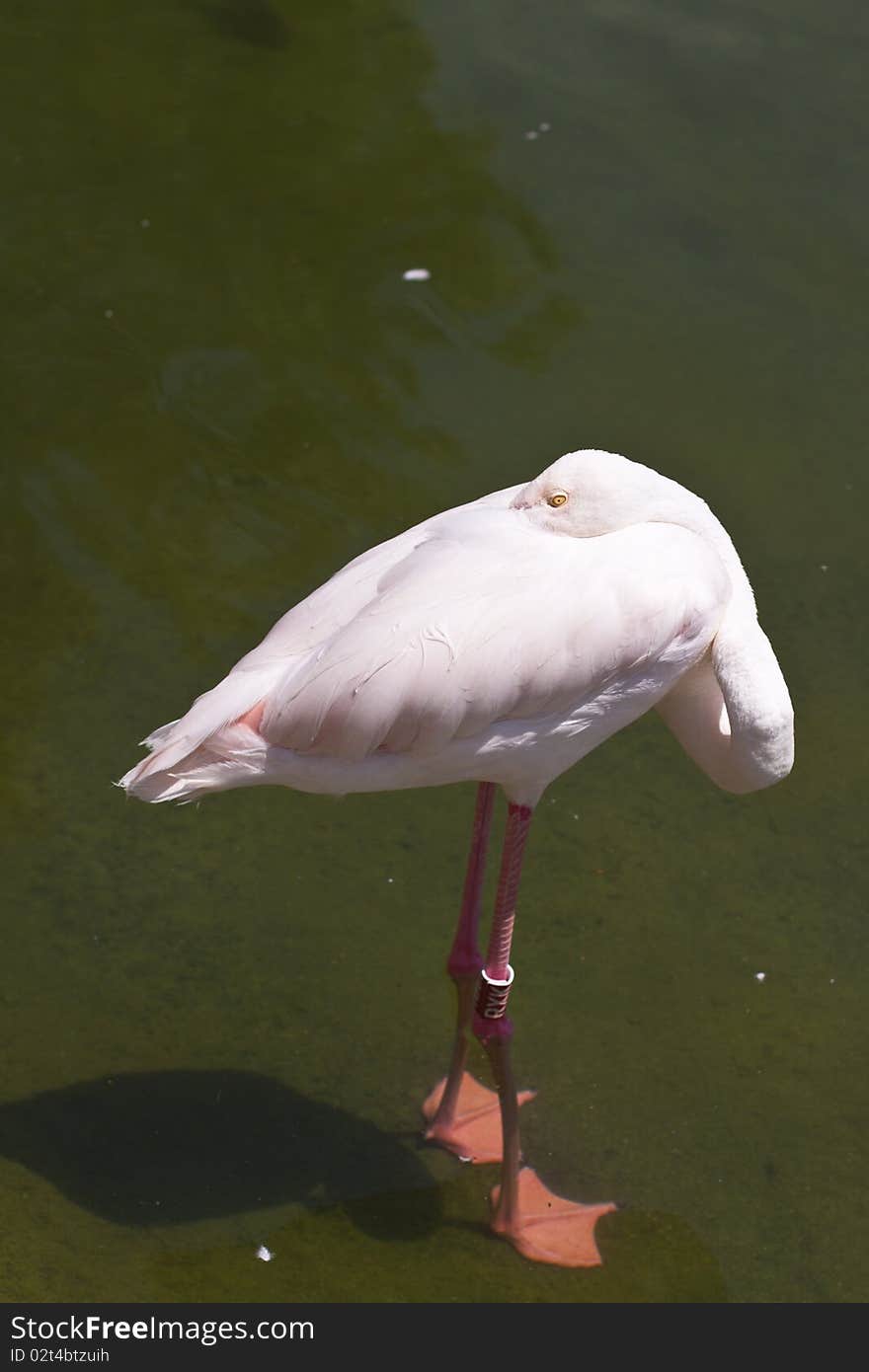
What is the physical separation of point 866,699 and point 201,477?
2.29m

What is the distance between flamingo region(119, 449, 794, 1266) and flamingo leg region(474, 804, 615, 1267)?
312mm

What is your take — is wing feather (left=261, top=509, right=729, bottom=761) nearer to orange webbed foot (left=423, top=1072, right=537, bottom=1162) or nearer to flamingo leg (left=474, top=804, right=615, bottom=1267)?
flamingo leg (left=474, top=804, right=615, bottom=1267)

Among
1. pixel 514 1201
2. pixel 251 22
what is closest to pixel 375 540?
pixel 514 1201

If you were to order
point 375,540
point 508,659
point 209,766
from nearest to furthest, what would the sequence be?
point 508,659, point 209,766, point 375,540

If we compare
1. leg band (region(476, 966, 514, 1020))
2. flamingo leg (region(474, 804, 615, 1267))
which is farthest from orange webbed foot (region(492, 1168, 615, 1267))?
leg band (region(476, 966, 514, 1020))

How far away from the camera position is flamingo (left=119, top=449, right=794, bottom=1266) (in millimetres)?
3555

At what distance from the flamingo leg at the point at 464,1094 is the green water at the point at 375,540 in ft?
0.26

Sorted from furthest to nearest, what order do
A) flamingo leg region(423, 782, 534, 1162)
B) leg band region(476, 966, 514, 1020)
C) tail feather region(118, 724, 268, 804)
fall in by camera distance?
flamingo leg region(423, 782, 534, 1162) → leg band region(476, 966, 514, 1020) → tail feather region(118, 724, 268, 804)

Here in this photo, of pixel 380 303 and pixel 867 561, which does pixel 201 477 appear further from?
pixel 867 561

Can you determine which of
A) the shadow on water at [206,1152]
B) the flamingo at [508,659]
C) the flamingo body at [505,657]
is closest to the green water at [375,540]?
the shadow on water at [206,1152]

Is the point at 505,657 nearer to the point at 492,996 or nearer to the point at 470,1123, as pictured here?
the point at 492,996

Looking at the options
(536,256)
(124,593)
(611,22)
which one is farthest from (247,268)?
(611,22)

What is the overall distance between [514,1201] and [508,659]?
1408 millimetres

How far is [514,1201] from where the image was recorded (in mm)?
4133
